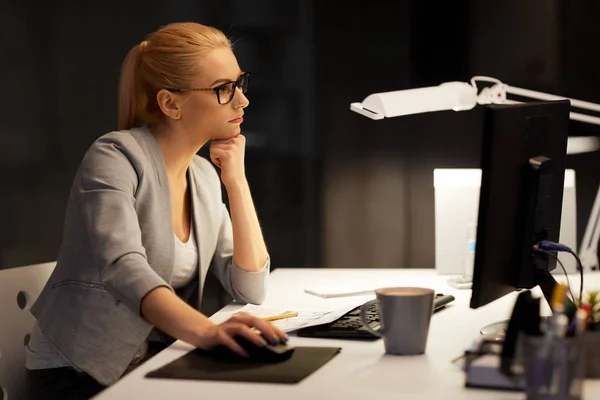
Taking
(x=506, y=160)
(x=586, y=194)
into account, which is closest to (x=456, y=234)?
(x=586, y=194)

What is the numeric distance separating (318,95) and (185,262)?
981 mm

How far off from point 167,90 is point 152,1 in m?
0.89

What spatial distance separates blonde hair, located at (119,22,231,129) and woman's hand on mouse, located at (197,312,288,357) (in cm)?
82

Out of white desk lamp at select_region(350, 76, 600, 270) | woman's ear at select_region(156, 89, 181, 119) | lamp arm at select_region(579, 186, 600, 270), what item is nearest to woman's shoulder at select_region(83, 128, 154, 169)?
woman's ear at select_region(156, 89, 181, 119)

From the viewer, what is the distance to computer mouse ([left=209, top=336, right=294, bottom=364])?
145 centimetres

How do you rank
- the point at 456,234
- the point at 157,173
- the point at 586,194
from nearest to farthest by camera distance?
the point at 157,173, the point at 456,234, the point at 586,194

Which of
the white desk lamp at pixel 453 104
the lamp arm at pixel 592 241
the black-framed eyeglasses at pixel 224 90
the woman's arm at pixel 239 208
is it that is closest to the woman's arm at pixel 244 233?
the woman's arm at pixel 239 208

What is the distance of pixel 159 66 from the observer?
2.17m

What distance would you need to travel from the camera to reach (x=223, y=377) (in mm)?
1360

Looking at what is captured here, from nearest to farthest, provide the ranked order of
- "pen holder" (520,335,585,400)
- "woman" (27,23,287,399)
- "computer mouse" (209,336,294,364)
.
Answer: "pen holder" (520,335,585,400), "computer mouse" (209,336,294,364), "woman" (27,23,287,399)

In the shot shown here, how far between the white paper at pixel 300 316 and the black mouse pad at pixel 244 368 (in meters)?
0.23

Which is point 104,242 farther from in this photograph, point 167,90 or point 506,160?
point 506,160

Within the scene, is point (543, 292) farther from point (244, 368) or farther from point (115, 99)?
point (115, 99)

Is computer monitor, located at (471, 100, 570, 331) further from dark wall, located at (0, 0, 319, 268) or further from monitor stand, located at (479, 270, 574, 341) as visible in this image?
dark wall, located at (0, 0, 319, 268)
